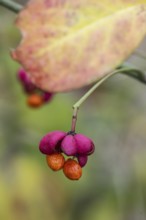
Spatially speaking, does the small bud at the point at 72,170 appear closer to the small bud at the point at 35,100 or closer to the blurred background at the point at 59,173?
the small bud at the point at 35,100

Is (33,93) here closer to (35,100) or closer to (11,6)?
(35,100)

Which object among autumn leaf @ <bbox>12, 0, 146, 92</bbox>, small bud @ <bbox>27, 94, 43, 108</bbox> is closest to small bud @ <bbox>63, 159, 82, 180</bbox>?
autumn leaf @ <bbox>12, 0, 146, 92</bbox>

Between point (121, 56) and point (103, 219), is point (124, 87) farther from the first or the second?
point (121, 56)

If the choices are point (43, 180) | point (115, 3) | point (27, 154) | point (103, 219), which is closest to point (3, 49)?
point (27, 154)

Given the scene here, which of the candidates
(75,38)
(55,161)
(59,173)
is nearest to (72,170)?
(55,161)

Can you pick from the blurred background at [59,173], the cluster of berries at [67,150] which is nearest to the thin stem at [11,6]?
the cluster of berries at [67,150]

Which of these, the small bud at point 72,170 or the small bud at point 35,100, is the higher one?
the small bud at point 35,100

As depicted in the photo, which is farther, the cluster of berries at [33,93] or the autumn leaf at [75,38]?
the cluster of berries at [33,93]

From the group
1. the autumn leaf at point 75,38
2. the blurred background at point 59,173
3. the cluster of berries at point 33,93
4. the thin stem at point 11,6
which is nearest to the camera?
the autumn leaf at point 75,38
